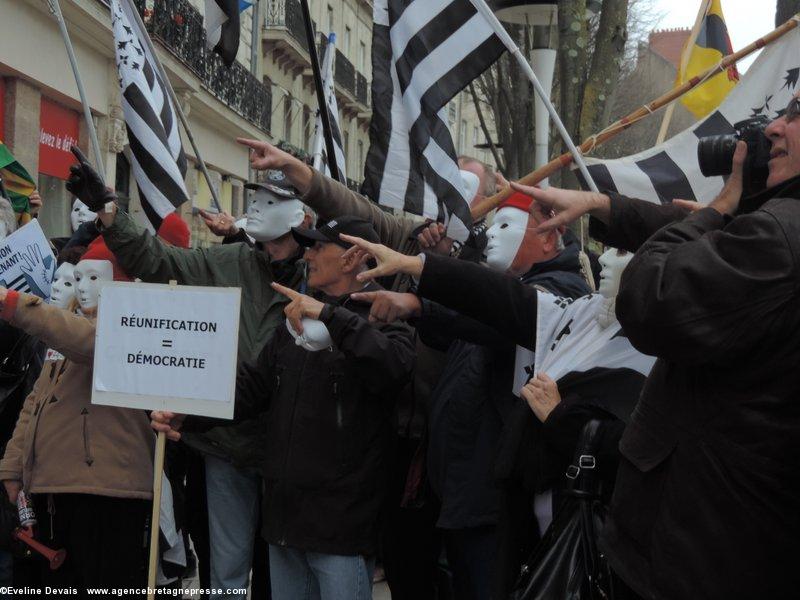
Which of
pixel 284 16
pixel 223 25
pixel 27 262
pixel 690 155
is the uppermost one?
pixel 284 16

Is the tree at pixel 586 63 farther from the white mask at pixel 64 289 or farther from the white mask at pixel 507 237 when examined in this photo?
the white mask at pixel 64 289

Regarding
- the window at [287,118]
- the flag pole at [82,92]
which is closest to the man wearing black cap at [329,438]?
the flag pole at [82,92]

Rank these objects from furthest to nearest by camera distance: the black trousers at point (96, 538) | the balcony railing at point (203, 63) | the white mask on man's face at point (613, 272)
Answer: the balcony railing at point (203, 63), the black trousers at point (96, 538), the white mask on man's face at point (613, 272)

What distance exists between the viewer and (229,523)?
4414mm

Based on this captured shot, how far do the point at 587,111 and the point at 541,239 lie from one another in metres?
6.27

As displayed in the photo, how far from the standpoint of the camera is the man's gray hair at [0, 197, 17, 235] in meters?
5.43

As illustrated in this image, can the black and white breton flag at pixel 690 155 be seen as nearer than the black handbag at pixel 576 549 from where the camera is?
No

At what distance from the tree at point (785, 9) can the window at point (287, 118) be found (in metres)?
24.3

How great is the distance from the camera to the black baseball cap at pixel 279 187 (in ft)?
15.4

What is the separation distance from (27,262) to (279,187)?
1440 mm

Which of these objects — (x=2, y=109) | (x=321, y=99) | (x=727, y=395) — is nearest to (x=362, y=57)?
(x=2, y=109)

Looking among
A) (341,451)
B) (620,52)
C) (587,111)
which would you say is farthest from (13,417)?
(620,52)

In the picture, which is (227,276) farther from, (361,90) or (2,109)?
(361,90)

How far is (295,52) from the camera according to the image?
93.1 ft
